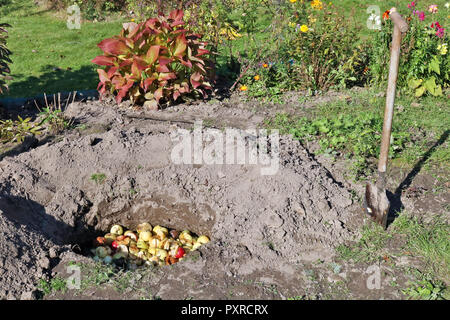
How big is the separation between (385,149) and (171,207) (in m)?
1.80

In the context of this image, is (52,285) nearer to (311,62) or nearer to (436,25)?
(311,62)

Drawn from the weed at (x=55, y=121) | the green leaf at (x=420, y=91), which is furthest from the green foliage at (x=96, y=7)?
the green leaf at (x=420, y=91)

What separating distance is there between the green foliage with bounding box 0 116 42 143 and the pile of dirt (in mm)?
716

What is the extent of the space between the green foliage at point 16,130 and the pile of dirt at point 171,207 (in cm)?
72

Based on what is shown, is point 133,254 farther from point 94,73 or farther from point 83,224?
point 94,73

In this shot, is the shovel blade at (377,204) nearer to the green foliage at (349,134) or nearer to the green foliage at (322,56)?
the green foliage at (349,134)

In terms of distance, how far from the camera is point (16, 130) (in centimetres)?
529

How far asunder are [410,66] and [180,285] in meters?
4.13

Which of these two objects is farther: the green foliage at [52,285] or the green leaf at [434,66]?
the green leaf at [434,66]

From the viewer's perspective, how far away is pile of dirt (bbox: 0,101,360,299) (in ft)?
11.4

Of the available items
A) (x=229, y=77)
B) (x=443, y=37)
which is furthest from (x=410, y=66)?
(x=229, y=77)

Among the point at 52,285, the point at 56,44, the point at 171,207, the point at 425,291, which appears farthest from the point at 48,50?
the point at 425,291

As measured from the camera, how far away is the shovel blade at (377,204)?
3730mm
